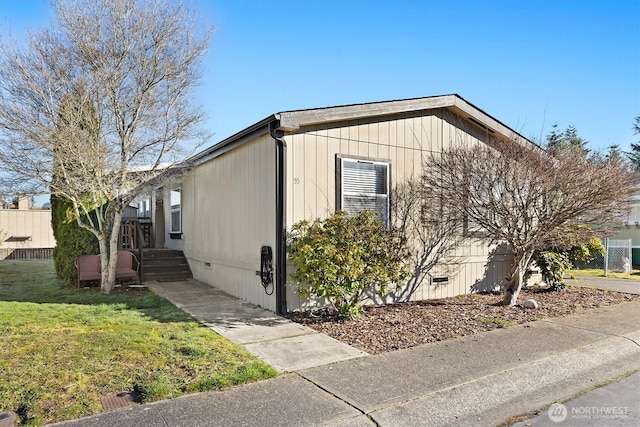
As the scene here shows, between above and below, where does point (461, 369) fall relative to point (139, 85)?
below

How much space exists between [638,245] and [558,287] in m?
10.3

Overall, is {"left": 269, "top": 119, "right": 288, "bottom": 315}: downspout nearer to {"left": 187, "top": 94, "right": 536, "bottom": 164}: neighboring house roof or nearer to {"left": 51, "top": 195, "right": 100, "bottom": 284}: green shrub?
{"left": 187, "top": 94, "right": 536, "bottom": 164}: neighboring house roof

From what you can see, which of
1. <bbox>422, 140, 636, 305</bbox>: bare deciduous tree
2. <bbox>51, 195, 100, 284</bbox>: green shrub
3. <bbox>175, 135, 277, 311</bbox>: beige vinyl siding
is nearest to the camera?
<bbox>422, 140, 636, 305</bbox>: bare deciduous tree

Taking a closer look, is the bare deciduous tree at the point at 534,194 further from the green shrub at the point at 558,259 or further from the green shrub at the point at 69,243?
the green shrub at the point at 69,243

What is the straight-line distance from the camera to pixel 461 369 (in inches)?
173

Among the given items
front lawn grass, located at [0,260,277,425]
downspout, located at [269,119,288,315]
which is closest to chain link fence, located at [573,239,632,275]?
downspout, located at [269,119,288,315]

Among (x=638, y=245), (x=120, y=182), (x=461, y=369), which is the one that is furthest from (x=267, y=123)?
(x=638, y=245)

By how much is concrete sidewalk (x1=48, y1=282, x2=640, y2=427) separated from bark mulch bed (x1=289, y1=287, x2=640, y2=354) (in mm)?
370

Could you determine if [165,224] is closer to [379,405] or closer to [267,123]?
[267,123]

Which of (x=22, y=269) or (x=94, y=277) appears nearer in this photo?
Answer: (x=94, y=277)

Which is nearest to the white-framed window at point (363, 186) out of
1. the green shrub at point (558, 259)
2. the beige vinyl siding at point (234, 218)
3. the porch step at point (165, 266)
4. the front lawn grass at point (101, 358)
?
the beige vinyl siding at point (234, 218)

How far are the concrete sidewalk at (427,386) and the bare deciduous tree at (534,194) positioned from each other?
2.06 m

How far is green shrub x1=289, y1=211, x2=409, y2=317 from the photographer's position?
613 centimetres

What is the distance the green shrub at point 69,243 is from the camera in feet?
33.3
